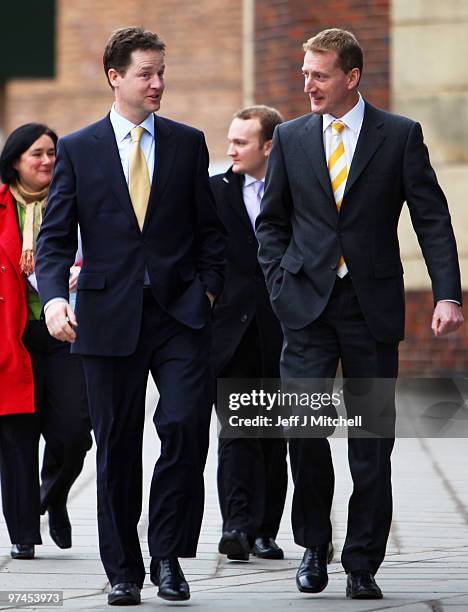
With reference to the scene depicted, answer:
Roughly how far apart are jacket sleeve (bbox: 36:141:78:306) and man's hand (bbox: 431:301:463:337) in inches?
55.4

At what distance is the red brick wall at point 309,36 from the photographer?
14.0 metres

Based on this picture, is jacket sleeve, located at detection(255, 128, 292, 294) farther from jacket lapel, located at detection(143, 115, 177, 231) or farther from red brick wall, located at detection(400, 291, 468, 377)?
red brick wall, located at detection(400, 291, 468, 377)

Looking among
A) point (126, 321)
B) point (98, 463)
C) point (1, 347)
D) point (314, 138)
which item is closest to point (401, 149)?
point (314, 138)

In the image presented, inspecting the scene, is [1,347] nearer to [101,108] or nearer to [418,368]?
[418,368]

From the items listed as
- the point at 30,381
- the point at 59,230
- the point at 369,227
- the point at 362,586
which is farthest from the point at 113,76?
the point at 362,586

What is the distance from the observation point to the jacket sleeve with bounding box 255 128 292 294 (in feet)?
21.1

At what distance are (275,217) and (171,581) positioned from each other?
150 cm

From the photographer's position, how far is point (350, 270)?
6.24 m

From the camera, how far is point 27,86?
92.8 feet

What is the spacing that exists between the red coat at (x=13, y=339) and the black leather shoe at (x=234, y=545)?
3.43 ft

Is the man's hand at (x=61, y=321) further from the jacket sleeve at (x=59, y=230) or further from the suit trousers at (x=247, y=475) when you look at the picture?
the suit trousers at (x=247, y=475)

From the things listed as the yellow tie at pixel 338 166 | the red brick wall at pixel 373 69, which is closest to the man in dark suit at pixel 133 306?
the yellow tie at pixel 338 166

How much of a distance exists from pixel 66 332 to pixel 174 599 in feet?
3.45

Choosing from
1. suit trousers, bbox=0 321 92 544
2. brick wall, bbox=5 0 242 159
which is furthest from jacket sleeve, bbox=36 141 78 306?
brick wall, bbox=5 0 242 159
